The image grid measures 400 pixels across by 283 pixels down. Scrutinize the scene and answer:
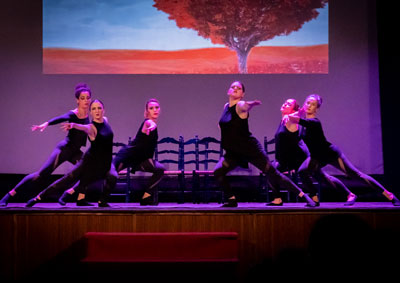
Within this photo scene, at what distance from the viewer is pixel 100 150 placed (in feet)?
14.1

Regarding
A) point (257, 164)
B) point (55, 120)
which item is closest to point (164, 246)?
point (257, 164)

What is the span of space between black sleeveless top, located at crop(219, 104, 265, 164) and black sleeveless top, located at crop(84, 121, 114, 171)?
3.72 feet

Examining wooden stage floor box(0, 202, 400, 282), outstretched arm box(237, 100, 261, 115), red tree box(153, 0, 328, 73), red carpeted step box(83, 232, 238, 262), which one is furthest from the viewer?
red tree box(153, 0, 328, 73)

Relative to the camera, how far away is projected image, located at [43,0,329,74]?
617 centimetres

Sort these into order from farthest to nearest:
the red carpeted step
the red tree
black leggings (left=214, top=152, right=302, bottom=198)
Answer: the red tree, black leggings (left=214, top=152, right=302, bottom=198), the red carpeted step

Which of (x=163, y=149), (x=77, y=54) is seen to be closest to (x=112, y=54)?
(x=77, y=54)

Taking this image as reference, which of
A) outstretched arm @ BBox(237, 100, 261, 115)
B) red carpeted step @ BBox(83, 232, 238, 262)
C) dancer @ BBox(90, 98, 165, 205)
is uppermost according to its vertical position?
outstretched arm @ BBox(237, 100, 261, 115)

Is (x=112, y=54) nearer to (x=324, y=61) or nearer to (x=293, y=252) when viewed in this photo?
(x=324, y=61)

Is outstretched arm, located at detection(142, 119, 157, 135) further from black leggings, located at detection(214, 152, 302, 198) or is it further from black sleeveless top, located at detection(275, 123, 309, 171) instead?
black sleeveless top, located at detection(275, 123, 309, 171)

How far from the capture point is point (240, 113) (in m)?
4.30

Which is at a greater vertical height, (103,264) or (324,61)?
(324,61)

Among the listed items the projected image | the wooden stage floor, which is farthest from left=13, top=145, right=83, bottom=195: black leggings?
the projected image

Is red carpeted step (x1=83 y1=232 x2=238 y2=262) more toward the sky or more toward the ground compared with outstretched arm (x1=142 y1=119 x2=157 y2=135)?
more toward the ground

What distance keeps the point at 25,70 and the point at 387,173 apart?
16.7ft
